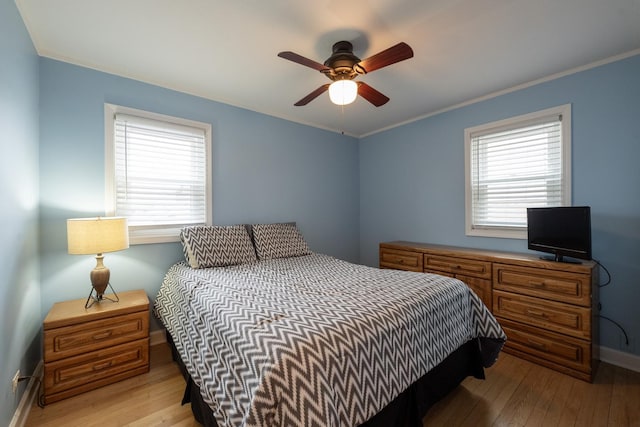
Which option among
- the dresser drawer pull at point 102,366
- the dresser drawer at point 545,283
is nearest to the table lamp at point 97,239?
the dresser drawer pull at point 102,366

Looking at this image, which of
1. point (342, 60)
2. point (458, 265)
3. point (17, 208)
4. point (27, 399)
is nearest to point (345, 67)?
point (342, 60)

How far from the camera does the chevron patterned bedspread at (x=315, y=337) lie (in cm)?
96

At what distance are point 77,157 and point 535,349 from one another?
159 inches

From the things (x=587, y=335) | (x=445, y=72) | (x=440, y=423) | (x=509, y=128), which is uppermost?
(x=445, y=72)

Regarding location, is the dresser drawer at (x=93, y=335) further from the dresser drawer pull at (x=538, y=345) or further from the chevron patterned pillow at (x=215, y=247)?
the dresser drawer pull at (x=538, y=345)

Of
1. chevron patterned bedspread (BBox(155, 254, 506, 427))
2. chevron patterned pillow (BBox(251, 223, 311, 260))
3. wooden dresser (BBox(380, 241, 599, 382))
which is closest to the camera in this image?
chevron patterned bedspread (BBox(155, 254, 506, 427))

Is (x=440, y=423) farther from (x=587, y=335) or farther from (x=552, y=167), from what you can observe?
(x=552, y=167)

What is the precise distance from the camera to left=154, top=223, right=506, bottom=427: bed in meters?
0.97

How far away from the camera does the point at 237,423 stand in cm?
100

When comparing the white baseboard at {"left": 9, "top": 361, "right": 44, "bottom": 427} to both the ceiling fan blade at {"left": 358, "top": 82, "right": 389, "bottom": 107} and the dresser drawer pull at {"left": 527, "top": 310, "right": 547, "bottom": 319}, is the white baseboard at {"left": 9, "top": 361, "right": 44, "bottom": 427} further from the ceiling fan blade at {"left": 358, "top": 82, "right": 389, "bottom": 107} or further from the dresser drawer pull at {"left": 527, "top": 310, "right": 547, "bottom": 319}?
the dresser drawer pull at {"left": 527, "top": 310, "right": 547, "bottom": 319}

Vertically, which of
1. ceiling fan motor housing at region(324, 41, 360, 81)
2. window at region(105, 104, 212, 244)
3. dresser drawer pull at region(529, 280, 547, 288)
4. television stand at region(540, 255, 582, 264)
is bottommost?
dresser drawer pull at region(529, 280, 547, 288)

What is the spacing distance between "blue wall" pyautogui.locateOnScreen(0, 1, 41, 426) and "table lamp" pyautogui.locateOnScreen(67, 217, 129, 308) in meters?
0.24

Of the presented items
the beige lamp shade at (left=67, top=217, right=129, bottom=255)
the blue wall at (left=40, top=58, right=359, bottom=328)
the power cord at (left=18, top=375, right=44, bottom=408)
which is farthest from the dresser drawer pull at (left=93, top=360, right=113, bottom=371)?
the beige lamp shade at (left=67, top=217, right=129, bottom=255)

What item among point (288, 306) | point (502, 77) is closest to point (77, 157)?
point (288, 306)
